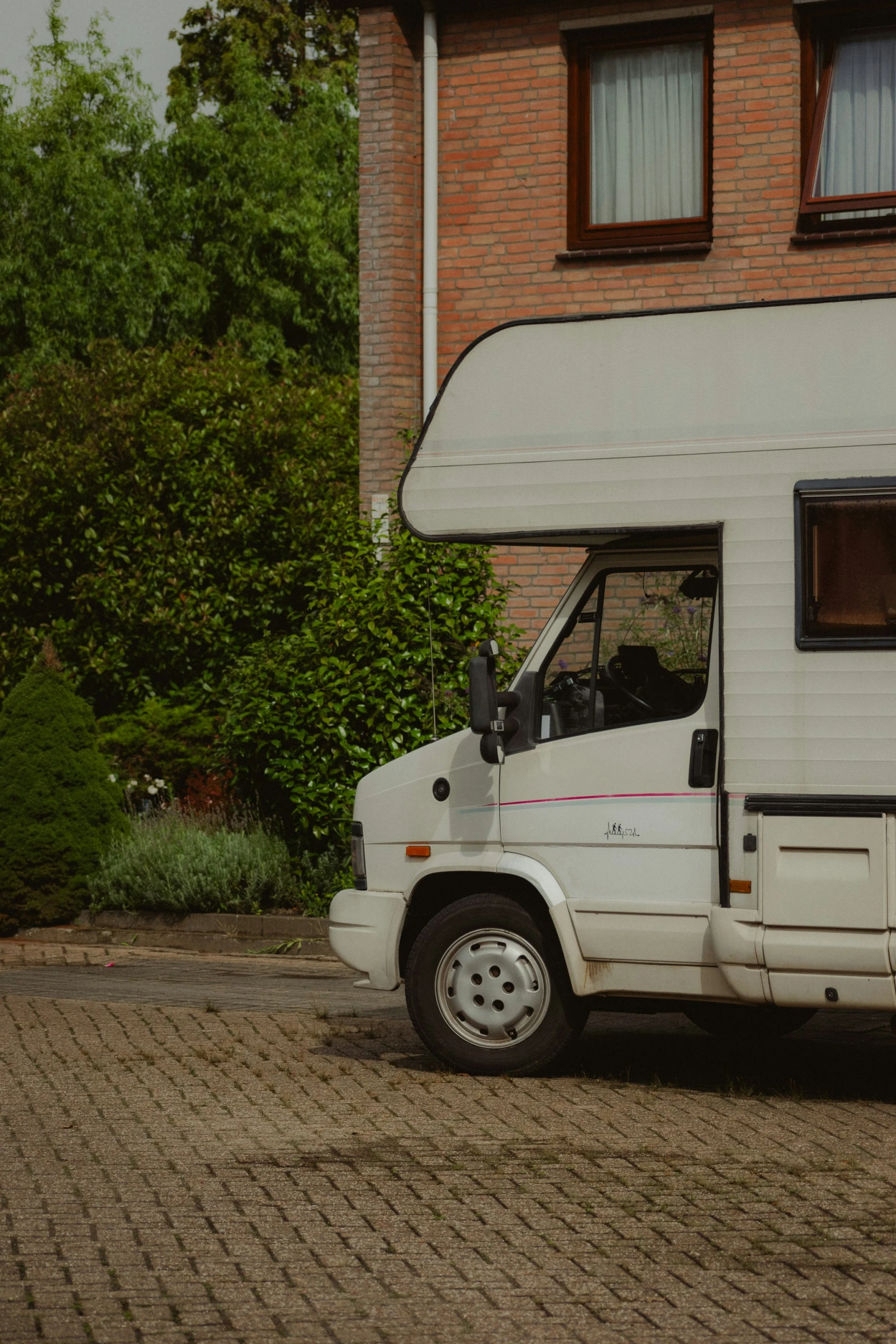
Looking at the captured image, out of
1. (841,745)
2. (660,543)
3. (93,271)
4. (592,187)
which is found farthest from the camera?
(93,271)

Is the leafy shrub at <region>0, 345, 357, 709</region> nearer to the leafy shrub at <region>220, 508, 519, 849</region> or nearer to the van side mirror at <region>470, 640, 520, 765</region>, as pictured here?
the leafy shrub at <region>220, 508, 519, 849</region>

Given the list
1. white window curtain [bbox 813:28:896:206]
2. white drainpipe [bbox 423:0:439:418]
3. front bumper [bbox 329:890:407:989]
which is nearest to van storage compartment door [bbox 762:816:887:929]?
front bumper [bbox 329:890:407:989]

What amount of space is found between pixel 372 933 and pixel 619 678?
1.67m

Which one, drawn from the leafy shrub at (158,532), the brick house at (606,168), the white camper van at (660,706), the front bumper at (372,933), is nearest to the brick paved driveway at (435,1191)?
the front bumper at (372,933)

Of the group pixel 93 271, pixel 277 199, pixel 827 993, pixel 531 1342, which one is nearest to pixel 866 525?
pixel 827 993

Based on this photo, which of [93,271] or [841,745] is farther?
[93,271]

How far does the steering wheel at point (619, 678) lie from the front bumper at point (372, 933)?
142cm

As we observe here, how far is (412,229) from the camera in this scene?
16.1 m

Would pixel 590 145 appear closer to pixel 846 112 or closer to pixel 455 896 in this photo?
pixel 846 112

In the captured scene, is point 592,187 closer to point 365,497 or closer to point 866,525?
point 365,497

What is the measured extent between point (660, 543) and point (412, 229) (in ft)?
28.1

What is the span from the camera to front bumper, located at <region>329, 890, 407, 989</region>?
870cm

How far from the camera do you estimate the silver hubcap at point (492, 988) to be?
8320 mm

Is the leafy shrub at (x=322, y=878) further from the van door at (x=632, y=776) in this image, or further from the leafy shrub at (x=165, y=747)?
the van door at (x=632, y=776)
